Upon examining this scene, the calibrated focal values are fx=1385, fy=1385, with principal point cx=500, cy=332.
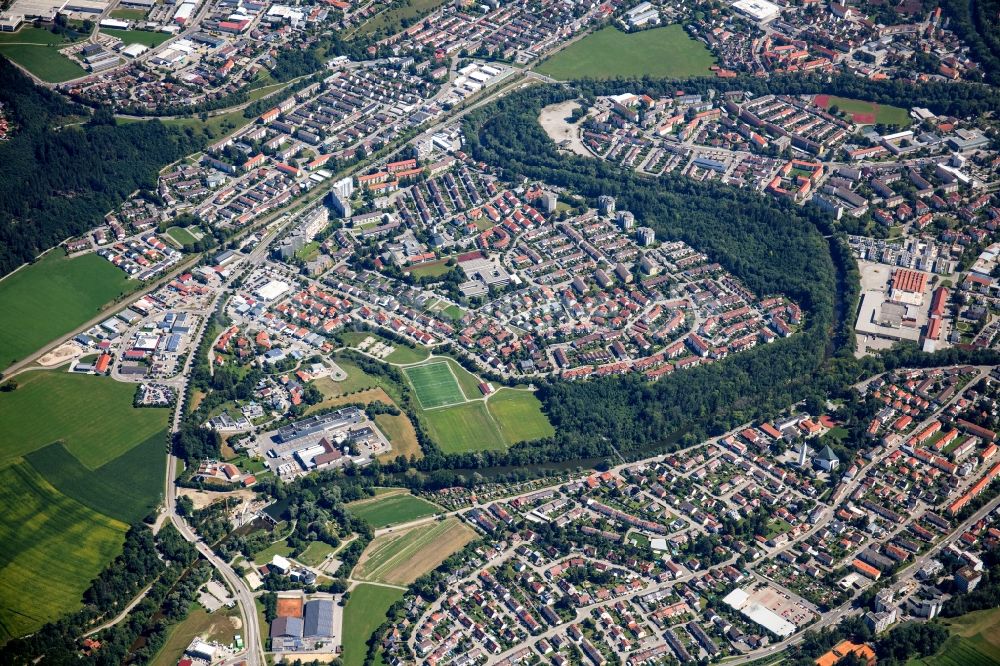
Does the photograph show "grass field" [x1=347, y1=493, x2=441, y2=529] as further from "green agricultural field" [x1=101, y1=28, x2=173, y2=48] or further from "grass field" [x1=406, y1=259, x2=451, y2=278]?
"green agricultural field" [x1=101, y1=28, x2=173, y2=48]

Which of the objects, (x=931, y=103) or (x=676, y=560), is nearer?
(x=676, y=560)

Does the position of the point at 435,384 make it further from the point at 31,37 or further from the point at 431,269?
the point at 31,37

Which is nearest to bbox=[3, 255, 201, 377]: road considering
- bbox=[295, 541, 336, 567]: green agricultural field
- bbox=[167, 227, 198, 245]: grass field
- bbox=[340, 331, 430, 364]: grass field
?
bbox=[167, 227, 198, 245]: grass field

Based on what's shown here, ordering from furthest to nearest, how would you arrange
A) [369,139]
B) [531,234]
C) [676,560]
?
[369,139], [531,234], [676,560]

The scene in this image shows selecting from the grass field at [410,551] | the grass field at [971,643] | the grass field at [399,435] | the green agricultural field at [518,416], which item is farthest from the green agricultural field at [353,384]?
the grass field at [971,643]

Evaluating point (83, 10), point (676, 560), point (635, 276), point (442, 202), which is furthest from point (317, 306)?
point (83, 10)

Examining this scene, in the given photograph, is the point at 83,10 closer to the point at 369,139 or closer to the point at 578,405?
the point at 369,139
